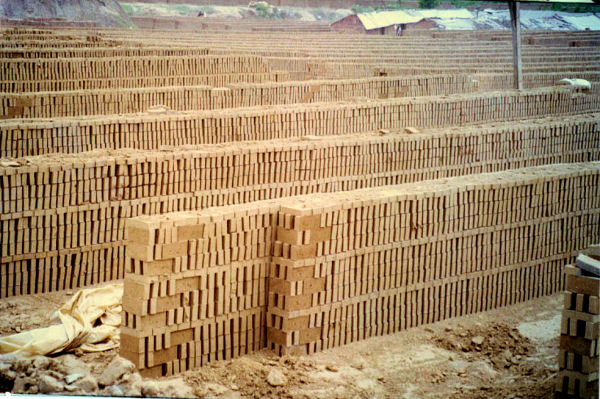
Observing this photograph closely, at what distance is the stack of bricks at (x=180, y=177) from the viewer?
898 centimetres

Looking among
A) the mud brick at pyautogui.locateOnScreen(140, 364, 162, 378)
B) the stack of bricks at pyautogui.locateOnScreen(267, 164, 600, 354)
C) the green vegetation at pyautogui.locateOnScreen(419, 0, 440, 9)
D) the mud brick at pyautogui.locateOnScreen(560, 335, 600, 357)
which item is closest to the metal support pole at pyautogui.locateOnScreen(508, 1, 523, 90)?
the green vegetation at pyautogui.locateOnScreen(419, 0, 440, 9)

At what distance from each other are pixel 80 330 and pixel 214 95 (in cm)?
942

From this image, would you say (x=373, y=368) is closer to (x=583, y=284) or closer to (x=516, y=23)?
(x=583, y=284)

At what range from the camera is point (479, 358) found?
823 cm

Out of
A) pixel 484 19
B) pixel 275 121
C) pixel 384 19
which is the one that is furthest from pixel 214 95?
pixel 484 19

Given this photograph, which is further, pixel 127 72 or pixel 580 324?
pixel 127 72

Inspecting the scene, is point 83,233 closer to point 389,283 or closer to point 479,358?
point 389,283

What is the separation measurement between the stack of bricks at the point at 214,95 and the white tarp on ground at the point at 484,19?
178 inches

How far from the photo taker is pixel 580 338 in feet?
23.8

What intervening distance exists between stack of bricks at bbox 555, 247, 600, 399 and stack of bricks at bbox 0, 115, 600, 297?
4684 mm

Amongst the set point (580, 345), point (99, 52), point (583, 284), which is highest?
point (99, 52)

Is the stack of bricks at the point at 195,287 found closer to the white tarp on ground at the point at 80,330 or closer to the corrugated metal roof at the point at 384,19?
the white tarp on ground at the point at 80,330

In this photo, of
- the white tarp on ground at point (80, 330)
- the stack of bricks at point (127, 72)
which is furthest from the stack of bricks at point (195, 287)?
the stack of bricks at point (127, 72)

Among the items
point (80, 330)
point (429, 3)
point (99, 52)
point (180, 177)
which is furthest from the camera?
point (99, 52)
